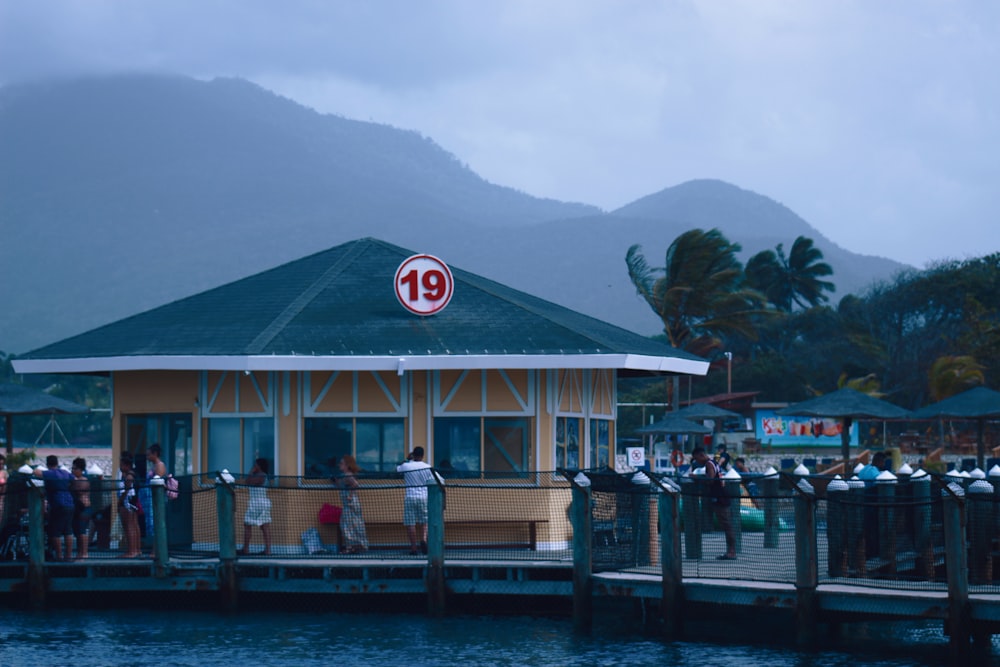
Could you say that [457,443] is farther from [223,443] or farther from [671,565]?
[671,565]

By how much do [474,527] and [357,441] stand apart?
2.78 m

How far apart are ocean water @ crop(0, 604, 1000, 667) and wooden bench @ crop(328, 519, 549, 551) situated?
3.68ft

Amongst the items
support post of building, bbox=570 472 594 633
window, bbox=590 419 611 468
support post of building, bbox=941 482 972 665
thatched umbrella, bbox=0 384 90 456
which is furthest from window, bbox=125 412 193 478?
support post of building, bbox=941 482 972 665

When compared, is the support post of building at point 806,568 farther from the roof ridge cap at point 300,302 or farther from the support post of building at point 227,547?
the roof ridge cap at point 300,302

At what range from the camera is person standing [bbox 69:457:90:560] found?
69.4 ft

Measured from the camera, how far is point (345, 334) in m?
24.1

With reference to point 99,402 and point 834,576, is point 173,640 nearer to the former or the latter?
point 834,576

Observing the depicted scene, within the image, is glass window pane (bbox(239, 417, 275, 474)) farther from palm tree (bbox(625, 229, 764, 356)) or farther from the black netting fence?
palm tree (bbox(625, 229, 764, 356))

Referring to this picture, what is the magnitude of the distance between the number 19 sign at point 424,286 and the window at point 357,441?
2286mm

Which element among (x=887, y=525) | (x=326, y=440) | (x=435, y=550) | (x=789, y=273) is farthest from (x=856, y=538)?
(x=789, y=273)

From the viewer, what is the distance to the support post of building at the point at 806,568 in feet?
56.2

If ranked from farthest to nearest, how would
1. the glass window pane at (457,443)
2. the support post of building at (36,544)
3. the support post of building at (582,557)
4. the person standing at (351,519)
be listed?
the glass window pane at (457,443)
the person standing at (351,519)
the support post of building at (36,544)
the support post of building at (582,557)

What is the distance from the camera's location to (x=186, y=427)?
24453 millimetres

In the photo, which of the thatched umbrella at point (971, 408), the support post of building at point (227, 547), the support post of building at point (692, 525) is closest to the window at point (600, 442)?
the support post of building at point (692, 525)
